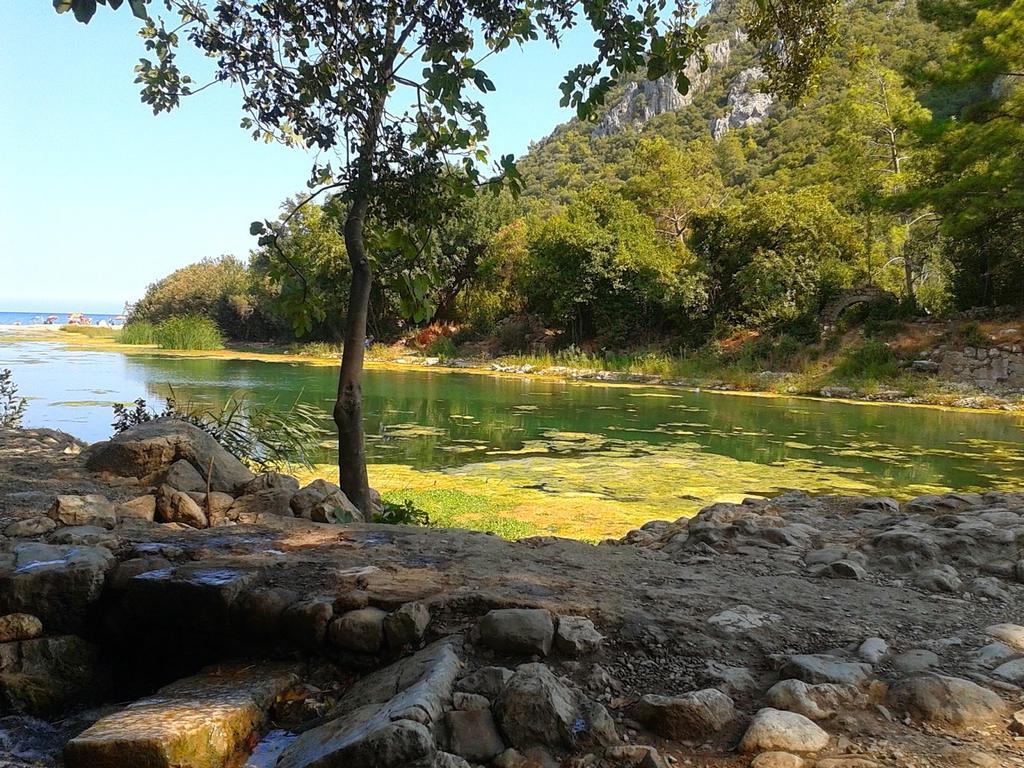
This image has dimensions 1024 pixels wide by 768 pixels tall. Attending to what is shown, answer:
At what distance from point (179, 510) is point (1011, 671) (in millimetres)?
3878

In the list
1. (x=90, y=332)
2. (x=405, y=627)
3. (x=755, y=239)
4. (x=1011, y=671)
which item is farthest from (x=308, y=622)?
(x=90, y=332)

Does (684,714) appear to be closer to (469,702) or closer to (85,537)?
(469,702)

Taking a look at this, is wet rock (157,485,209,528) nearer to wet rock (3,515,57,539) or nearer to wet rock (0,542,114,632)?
Answer: wet rock (3,515,57,539)

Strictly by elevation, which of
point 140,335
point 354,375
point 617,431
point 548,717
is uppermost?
point 354,375

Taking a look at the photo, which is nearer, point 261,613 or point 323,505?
point 261,613

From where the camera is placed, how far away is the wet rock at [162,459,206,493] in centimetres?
Answer: 456

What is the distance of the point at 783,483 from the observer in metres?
8.26

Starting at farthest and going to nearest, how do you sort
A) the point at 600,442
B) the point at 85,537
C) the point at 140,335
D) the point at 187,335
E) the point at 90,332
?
the point at 90,332 < the point at 140,335 < the point at 187,335 < the point at 600,442 < the point at 85,537

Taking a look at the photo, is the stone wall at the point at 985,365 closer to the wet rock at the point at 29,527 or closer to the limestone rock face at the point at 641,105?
the wet rock at the point at 29,527

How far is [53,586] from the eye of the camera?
9.37 feet

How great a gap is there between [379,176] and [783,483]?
6122 millimetres

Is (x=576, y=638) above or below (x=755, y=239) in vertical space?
below

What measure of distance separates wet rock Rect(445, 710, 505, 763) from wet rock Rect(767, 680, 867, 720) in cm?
80

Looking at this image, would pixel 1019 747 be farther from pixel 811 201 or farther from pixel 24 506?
pixel 811 201
